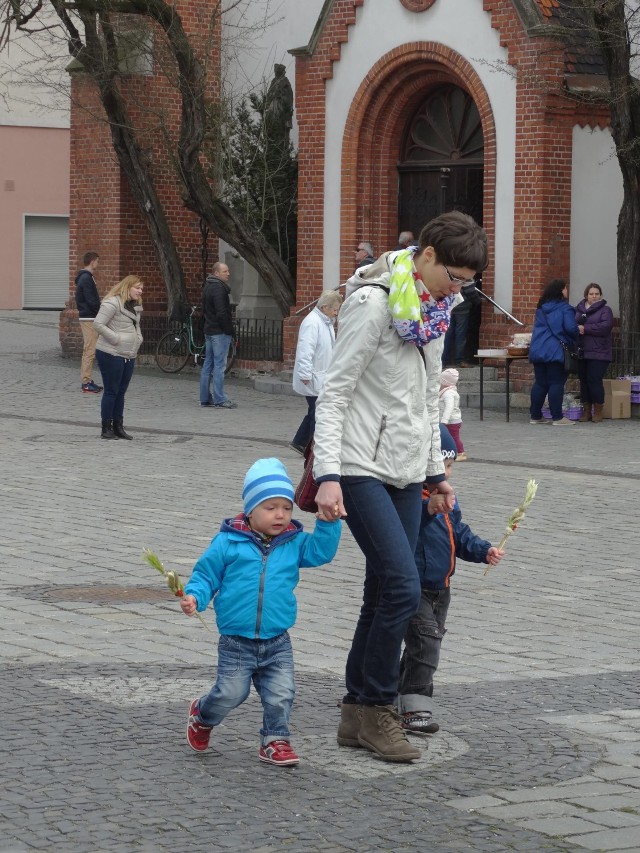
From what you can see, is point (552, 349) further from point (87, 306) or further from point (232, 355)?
point (232, 355)

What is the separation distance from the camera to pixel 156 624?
8.07 m

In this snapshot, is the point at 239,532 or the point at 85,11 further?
the point at 85,11

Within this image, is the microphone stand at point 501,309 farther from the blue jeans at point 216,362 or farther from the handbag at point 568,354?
Result: the blue jeans at point 216,362

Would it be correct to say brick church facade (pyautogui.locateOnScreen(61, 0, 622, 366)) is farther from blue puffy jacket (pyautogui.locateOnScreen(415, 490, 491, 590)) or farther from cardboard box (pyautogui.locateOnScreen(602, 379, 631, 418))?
blue puffy jacket (pyautogui.locateOnScreen(415, 490, 491, 590))

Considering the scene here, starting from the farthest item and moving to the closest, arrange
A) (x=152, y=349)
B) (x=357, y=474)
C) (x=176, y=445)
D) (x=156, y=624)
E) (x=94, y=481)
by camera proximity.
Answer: (x=152, y=349) < (x=176, y=445) < (x=94, y=481) < (x=156, y=624) < (x=357, y=474)

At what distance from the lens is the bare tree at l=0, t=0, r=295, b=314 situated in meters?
25.6

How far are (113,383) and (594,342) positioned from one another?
662 centimetres

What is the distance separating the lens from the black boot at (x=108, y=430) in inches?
683

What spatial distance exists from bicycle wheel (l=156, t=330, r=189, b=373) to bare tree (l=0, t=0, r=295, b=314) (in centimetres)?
140

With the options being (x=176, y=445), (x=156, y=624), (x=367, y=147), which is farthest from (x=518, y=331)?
(x=156, y=624)

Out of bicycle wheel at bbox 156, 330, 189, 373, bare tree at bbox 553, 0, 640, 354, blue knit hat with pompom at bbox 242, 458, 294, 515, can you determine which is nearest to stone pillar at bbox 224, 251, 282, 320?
bicycle wheel at bbox 156, 330, 189, 373

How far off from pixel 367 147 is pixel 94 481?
12.5m

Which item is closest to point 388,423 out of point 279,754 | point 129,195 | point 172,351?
point 279,754

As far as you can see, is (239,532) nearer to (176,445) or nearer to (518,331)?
(176,445)
